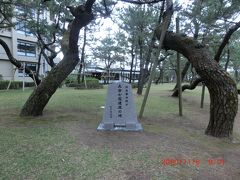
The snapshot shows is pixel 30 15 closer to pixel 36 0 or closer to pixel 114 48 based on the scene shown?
pixel 36 0

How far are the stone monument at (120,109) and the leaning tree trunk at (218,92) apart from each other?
165 cm

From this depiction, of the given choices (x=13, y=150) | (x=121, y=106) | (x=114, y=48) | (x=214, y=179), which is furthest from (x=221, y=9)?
(x=114, y=48)

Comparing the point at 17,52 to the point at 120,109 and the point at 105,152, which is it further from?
the point at 105,152

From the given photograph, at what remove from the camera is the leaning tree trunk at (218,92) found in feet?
17.9

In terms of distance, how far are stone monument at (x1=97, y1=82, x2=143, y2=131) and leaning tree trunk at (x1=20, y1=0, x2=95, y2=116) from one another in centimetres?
186

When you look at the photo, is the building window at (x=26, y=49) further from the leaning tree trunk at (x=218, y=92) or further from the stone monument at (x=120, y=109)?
the leaning tree trunk at (x=218, y=92)

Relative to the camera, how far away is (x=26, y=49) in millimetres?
34531

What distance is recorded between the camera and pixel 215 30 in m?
13.1

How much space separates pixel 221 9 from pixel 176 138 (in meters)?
7.03

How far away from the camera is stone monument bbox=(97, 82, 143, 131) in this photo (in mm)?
5562

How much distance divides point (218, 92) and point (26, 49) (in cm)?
3302
